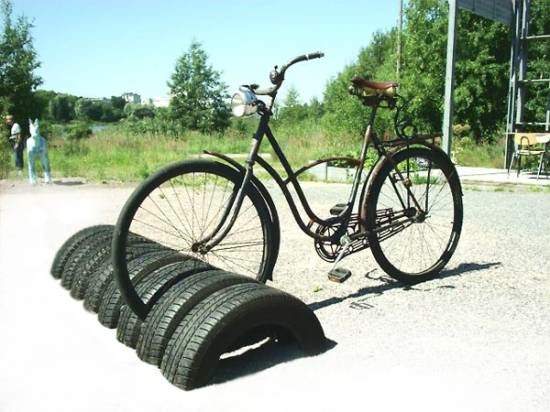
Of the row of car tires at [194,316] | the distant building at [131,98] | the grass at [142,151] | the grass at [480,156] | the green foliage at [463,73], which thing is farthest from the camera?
the distant building at [131,98]

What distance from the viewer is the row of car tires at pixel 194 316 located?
2.86 m

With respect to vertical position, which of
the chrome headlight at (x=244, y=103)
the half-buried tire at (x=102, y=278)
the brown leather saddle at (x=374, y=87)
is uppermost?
the brown leather saddle at (x=374, y=87)

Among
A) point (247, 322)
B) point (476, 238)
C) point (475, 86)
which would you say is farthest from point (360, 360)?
point (475, 86)

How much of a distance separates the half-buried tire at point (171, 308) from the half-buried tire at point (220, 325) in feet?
0.22

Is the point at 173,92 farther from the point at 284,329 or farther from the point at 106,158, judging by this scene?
the point at 284,329

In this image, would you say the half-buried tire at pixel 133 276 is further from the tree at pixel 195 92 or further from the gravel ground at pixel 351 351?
the tree at pixel 195 92

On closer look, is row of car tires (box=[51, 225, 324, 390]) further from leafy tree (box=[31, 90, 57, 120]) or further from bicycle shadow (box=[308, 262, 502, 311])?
leafy tree (box=[31, 90, 57, 120])

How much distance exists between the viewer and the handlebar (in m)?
3.72

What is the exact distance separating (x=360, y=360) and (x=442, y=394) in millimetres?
518

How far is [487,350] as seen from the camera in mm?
3287

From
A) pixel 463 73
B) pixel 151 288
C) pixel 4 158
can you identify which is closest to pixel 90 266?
pixel 151 288

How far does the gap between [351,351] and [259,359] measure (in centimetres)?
52

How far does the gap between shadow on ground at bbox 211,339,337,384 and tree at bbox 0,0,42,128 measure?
27758 millimetres

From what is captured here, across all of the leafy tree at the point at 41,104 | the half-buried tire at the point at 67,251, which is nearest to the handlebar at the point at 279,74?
the half-buried tire at the point at 67,251
